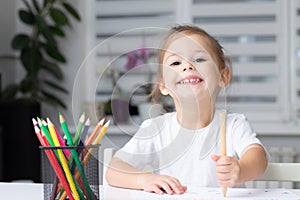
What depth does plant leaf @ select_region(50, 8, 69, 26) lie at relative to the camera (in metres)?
3.10

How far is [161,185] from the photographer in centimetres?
110

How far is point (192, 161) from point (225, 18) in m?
2.02

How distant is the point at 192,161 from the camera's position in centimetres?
122

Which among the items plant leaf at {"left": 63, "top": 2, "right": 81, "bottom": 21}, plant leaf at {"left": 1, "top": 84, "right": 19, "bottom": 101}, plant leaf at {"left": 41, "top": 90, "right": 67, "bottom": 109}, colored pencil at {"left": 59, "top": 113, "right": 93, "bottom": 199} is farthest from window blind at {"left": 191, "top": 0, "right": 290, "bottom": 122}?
colored pencil at {"left": 59, "top": 113, "right": 93, "bottom": 199}

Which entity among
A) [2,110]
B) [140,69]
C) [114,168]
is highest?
[140,69]

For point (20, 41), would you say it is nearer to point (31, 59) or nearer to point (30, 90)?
point (31, 59)

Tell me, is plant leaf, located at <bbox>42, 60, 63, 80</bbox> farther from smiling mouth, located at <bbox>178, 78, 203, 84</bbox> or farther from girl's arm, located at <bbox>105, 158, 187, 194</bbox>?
smiling mouth, located at <bbox>178, 78, 203, 84</bbox>

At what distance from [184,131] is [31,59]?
2.14 meters

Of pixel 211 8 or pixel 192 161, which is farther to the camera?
pixel 211 8

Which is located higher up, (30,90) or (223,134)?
(223,134)

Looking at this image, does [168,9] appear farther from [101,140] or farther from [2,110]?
[101,140]

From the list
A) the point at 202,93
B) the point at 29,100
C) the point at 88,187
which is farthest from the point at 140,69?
the point at 29,100

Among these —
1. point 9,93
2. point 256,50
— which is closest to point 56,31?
point 9,93

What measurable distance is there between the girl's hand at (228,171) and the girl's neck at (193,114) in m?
0.08
